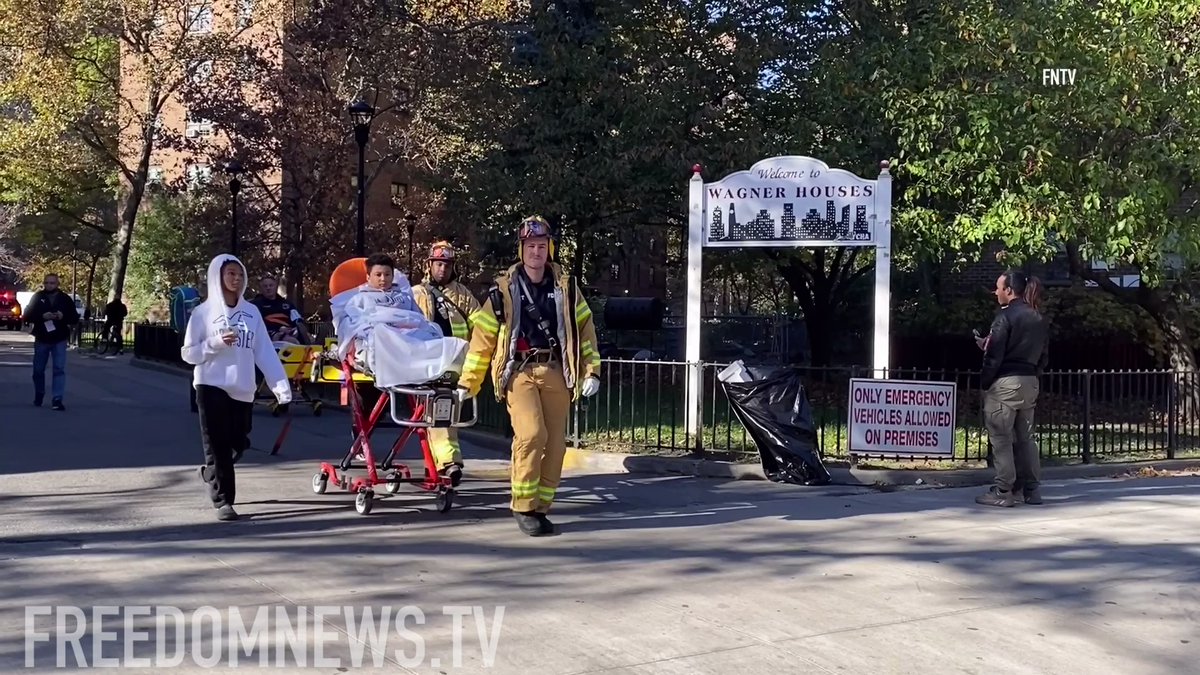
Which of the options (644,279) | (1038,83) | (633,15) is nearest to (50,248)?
(644,279)

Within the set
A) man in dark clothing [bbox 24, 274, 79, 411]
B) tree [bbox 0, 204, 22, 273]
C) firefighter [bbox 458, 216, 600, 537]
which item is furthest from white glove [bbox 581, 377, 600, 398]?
tree [bbox 0, 204, 22, 273]

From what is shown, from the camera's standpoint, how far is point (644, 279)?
58000 millimetres

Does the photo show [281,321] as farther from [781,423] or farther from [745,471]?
[781,423]

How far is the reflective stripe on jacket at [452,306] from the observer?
10.1m

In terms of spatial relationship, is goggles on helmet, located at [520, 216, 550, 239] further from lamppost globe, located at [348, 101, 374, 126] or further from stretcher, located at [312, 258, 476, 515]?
lamppost globe, located at [348, 101, 374, 126]

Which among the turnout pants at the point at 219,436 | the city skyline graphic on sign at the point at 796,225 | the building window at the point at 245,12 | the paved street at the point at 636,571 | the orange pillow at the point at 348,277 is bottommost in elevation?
the paved street at the point at 636,571

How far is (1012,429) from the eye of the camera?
33.6 feet

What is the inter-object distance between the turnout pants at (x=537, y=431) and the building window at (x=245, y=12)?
26.2 m

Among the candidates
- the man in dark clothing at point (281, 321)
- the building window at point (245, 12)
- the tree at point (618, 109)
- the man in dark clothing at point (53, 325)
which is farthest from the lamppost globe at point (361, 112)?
the building window at point (245, 12)

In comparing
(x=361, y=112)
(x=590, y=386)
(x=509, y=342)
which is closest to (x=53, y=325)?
(x=361, y=112)

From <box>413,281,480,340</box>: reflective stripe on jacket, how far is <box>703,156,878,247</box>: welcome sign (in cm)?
387

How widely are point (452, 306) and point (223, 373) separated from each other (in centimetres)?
231

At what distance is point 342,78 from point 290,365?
15895mm

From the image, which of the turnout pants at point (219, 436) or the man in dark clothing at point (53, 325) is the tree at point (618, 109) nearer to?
the man in dark clothing at point (53, 325)
